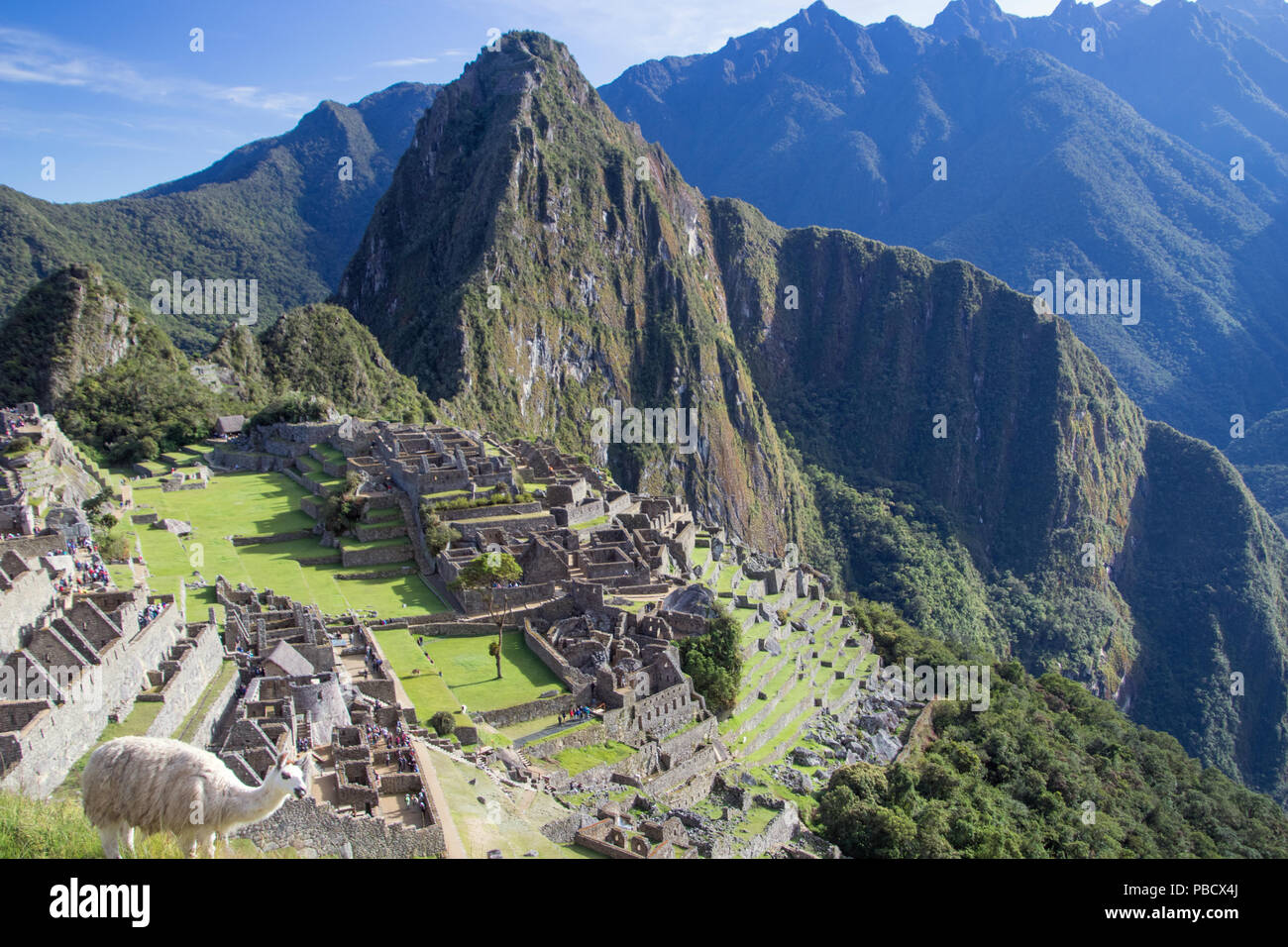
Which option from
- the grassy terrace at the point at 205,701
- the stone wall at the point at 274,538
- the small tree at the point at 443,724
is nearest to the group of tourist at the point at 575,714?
the small tree at the point at 443,724

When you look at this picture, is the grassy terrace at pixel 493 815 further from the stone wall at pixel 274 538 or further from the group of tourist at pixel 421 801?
the stone wall at pixel 274 538

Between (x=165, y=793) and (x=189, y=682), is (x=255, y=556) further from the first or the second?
(x=165, y=793)

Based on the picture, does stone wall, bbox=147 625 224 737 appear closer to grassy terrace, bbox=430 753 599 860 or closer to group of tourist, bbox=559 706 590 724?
grassy terrace, bbox=430 753 599 860

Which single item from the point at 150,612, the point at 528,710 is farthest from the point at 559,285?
the point at 150,612

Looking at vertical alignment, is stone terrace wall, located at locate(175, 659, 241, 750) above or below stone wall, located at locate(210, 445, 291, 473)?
below

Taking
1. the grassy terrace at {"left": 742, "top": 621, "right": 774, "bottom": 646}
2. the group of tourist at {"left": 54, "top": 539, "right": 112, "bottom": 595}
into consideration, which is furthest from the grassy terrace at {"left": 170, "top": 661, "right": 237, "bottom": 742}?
the grassy terrace at {"left": 742, "top": 621, "right": 774, "bottom": 646}
